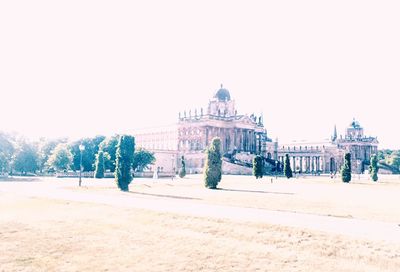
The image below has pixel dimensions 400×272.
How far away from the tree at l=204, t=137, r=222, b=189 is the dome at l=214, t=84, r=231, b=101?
3480 inches

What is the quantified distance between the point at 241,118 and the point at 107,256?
11884cm

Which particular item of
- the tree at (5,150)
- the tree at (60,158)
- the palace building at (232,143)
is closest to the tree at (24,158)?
the tree at (5,150)

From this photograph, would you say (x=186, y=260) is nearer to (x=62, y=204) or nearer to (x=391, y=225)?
(x=391, y=225)

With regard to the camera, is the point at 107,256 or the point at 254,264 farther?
the point at 107,256

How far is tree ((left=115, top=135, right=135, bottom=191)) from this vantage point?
40656mm

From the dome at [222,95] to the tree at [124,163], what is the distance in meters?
95.0

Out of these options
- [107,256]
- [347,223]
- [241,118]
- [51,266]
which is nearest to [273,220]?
[347,223]

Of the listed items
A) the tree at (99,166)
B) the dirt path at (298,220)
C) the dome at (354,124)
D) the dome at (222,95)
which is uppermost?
the dome at (222,95)

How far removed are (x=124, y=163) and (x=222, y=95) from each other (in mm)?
99011

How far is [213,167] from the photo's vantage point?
47938 millimetres

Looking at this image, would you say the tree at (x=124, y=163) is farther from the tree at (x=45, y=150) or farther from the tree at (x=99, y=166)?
the tree at (x=45, y=150)

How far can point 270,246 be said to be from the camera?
15.6 metres

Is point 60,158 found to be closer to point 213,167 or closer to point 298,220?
point 213,167

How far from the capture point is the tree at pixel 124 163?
4066cm
